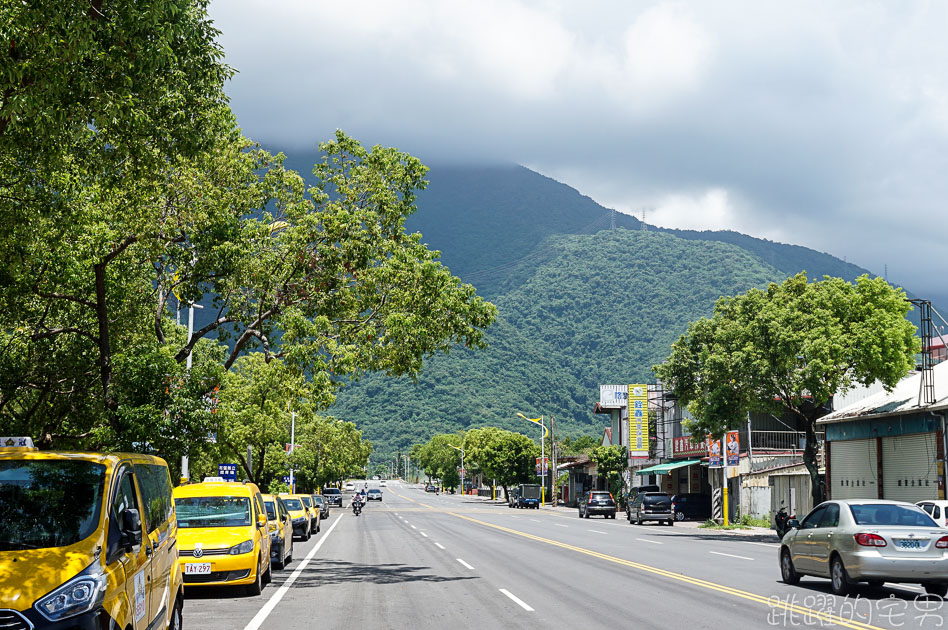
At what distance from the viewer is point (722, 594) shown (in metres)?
14.9

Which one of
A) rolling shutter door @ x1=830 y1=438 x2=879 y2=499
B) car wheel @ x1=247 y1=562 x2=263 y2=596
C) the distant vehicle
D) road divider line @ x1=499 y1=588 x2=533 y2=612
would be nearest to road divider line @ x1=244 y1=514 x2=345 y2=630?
car wheel @ x1=247 y1=562 x2=263 y2=596

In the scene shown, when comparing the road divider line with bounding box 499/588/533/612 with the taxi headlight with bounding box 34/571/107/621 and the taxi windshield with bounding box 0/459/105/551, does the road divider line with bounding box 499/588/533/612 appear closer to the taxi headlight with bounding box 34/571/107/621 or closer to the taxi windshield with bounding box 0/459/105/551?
the taxi windshield with bounding box 0/459/105/551

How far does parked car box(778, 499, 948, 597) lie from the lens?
559 inches

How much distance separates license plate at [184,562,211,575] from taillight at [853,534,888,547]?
33.9 feet

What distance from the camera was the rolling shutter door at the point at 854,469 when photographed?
3681 centimetres

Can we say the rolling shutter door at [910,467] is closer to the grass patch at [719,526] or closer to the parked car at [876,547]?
the grass patch at [719,526]

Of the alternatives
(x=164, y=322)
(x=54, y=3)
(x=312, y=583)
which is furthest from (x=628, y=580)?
(x=164, y=322)

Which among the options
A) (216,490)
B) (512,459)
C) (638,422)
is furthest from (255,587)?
(512,459)

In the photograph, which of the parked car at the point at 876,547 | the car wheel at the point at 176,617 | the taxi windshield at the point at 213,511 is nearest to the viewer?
the car wheel at the point at 176,617

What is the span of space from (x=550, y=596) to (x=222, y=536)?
215 inches

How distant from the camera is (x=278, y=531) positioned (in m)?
19.8

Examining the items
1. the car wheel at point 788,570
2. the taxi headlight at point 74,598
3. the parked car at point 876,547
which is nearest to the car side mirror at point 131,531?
the taxi headlight at point 74,598

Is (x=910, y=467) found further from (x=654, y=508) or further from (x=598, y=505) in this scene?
(x=598, y=505)

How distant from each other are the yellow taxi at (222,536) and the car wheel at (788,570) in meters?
9.50
